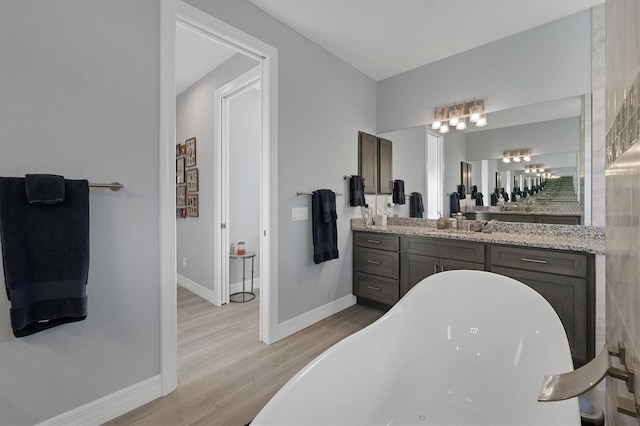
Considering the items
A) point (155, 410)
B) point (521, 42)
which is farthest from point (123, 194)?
point (521, 42)

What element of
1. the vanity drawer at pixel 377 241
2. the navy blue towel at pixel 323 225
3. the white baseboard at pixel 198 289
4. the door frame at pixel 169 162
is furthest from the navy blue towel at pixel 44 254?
the vanity drawer at pixel 377 241

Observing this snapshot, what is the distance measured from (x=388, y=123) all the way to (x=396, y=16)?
1.25m

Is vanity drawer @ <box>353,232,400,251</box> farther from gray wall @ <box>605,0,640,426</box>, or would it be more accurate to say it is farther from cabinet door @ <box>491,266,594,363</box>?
gray wall @ <box>605,0,640,426</box>

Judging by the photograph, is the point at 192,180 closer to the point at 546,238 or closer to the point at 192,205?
the point at 192,205

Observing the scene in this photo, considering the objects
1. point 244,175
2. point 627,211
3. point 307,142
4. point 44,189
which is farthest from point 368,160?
point 627,211

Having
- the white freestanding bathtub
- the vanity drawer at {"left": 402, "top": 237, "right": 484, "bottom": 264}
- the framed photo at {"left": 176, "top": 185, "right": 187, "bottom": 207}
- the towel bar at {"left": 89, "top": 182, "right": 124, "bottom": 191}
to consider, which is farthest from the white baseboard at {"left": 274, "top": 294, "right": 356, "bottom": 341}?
the framed photo at {"left": 176, "top": 185, "right": 187, "bottom": 207}

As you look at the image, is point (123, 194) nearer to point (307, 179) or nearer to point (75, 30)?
point (75, 30)

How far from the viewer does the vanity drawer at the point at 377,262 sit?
290 centimetres

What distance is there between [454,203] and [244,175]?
2.59 metres

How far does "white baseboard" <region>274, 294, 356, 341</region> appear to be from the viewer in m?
2.55

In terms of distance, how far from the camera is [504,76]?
2.62 metres

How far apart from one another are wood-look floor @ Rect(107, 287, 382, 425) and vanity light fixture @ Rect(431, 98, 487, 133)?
83.5 inches

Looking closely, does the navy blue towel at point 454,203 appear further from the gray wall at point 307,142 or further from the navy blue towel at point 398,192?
the gray wall at point 307,142

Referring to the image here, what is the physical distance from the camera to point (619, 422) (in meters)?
0.59
